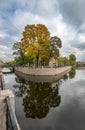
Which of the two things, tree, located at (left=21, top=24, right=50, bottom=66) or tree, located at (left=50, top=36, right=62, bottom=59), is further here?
tree, located at (left=50, top=36, right=62, bottom=59)

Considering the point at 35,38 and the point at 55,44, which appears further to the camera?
the point at 55,44

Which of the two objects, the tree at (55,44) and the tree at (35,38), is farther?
the tree at (55,44)

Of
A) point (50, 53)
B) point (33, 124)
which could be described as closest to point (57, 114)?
point (33, 124)

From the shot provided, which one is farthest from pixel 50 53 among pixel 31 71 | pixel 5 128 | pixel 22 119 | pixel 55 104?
pixel 5 128


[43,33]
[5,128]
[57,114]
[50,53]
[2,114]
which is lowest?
[57,114]

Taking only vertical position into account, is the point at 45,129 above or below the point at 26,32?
below

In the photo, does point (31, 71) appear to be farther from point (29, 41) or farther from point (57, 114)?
point (57, 114)

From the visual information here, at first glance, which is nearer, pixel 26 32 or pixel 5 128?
pixel 5 128

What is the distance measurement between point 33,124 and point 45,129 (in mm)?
1065

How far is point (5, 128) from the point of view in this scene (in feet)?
14.3

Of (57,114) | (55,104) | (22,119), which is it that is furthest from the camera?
(55,104)

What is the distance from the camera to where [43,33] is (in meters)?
42.8

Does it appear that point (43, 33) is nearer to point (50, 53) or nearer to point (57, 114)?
point (50, 53)

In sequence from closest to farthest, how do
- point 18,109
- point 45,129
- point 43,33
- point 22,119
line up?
1. point 45,129
2. point 22,119
3. point 18,109
4. point 43,33
